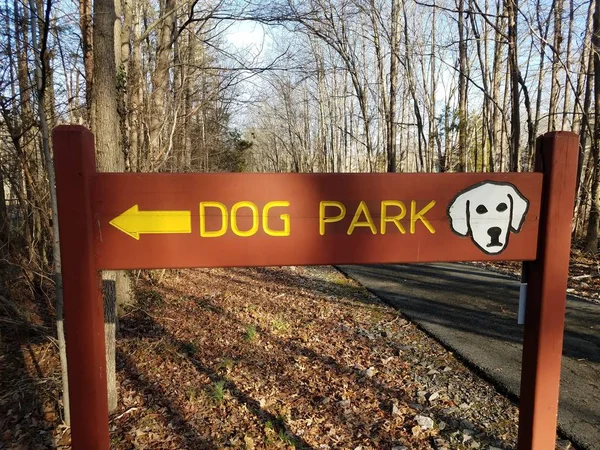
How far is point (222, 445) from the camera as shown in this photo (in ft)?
9.39

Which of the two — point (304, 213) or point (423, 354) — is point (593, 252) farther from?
point (304, 213)

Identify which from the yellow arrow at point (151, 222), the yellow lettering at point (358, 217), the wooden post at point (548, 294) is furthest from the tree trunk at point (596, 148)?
the yellow arrow at point (151, 222)

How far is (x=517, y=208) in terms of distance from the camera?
1649 millimetres

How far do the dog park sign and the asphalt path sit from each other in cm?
190

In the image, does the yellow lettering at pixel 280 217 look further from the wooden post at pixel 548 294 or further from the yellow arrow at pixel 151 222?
the wooden post at pixel 548 294

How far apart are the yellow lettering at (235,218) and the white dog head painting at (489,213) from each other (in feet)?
2.56

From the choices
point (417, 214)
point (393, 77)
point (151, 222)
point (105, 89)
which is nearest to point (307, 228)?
point (417, 214)

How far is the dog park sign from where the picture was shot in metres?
1.41

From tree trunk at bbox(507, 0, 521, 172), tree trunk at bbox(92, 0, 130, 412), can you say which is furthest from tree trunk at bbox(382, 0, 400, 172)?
tree trunk at bbox(92, 0, 130, 412)

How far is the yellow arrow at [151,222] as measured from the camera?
4.68 ft

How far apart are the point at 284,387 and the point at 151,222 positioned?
8.93ft

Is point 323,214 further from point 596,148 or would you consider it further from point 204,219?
point 596,148

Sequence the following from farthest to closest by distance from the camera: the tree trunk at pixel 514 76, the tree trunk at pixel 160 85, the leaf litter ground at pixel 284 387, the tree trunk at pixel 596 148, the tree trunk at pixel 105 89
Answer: the tree trunk at pixel 514 76, the tree trunk at pixel 596 148, the tree trunk at pixel 160 85, the tree trunk at pixel 105 89, the leaf litter ground at pixel 284 387

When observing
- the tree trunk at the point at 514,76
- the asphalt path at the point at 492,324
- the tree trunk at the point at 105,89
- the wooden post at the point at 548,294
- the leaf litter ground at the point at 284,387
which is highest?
the tree trunk at the point at 514,76
